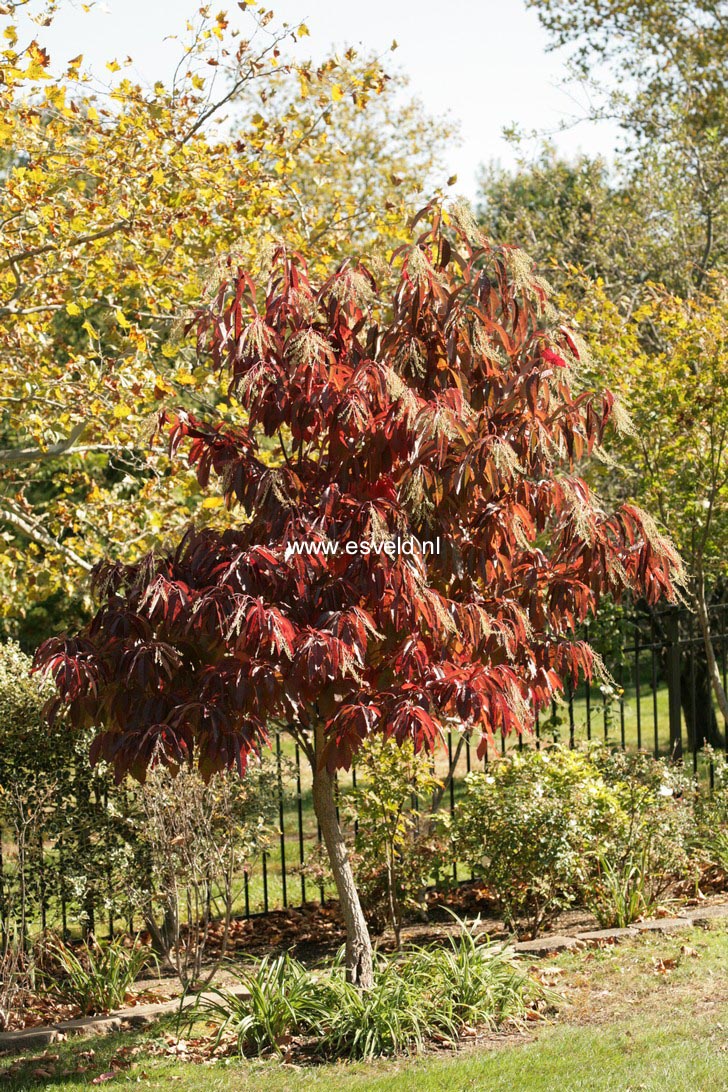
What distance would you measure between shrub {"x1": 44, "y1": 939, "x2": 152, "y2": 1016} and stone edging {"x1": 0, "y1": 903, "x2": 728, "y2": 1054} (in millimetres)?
112

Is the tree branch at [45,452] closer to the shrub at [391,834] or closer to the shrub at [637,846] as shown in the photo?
the shrub at [391,834]

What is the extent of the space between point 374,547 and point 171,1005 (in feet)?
9.65

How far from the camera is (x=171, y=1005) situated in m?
5.74

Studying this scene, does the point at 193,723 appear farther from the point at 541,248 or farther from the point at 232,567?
the point at 541,248

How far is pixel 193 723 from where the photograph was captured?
171 inches

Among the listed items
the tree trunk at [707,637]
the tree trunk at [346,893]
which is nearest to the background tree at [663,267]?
the tree trunk at [707,637]

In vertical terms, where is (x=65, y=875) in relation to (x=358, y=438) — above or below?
below

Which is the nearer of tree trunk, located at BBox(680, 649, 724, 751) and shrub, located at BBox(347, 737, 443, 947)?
shrub, located at BBox(347, 737, 443, 947)

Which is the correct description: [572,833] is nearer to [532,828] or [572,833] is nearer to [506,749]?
[532,828]

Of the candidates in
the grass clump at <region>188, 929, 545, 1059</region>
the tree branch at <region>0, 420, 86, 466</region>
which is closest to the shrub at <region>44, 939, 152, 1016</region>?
the grass clump at <region>188, 929, 545, 1059</region>

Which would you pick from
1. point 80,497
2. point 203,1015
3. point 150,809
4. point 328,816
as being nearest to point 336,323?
point 328,816

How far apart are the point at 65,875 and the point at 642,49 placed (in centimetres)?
1504

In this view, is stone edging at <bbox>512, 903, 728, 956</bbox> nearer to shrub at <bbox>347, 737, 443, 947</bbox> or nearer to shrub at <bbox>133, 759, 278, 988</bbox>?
shrub at <bbox>347, 737, 443, 947</bbox>

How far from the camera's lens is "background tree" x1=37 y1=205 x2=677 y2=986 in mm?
4324
